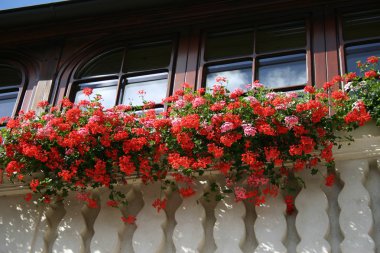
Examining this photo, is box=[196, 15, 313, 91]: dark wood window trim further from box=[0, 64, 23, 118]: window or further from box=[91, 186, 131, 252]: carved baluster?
box=[0, 64, 23, 118]: window

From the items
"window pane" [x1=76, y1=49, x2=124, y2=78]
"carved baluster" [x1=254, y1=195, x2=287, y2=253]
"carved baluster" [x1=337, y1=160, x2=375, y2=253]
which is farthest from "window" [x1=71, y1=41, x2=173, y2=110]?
"carved baluster" [x1=337, y1=160, x2=375, y2=253]

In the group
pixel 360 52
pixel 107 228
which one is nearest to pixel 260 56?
pixel 360 52

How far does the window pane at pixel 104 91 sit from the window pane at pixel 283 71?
153 cm

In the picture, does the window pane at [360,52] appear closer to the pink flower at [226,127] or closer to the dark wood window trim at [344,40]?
the dark wood window trim at [344,40]

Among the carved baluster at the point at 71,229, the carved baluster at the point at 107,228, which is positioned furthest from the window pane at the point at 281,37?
the carved baluster at the point at 71,229

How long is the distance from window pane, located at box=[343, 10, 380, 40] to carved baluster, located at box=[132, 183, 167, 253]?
244 centimetres

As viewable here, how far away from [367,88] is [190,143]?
1486mm

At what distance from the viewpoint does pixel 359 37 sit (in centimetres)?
637

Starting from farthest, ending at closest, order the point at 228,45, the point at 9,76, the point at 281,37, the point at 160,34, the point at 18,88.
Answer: the point at 9,76
the point at 18,88
the point at 160,34
the point at 228,45
the point at 281,37

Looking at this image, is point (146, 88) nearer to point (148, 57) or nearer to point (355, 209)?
point (148, 57)

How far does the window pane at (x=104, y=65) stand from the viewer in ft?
23.2

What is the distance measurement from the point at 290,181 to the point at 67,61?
118 inches

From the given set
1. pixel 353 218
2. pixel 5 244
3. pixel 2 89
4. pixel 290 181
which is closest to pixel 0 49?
pixel 2 89

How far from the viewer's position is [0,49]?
7.49 meters
